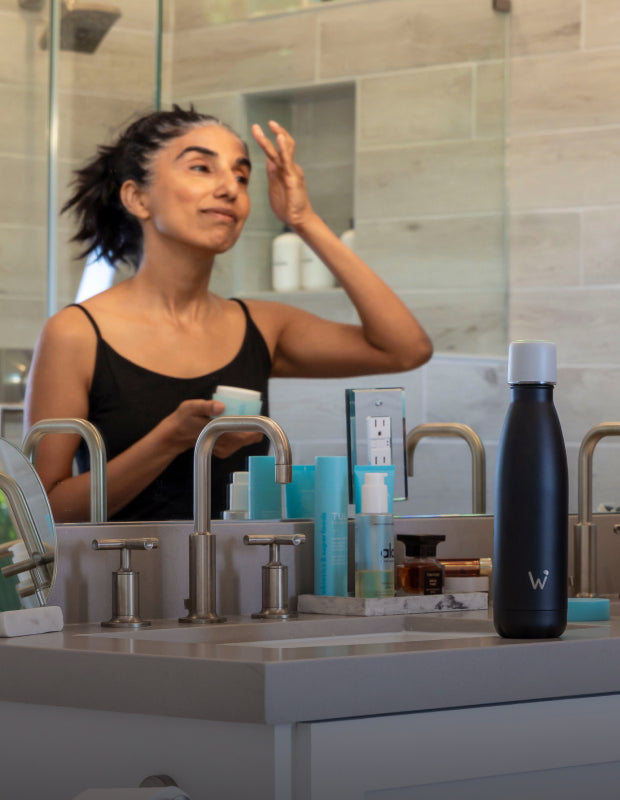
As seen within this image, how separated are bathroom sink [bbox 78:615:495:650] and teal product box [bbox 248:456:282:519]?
182mm

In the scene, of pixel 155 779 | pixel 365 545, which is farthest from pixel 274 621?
pixel 155 779

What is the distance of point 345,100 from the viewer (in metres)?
1.78

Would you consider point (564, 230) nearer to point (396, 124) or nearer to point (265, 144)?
point (396, 124)

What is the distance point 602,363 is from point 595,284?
130 mm

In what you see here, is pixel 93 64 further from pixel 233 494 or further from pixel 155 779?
pixel 155 779

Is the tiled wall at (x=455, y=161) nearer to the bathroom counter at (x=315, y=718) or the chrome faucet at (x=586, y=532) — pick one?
the chrome faucet at (x=586, y=532)

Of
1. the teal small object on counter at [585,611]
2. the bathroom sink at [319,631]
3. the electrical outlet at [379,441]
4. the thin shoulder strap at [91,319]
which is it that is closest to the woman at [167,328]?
the thin shoulder strap at [91,319]

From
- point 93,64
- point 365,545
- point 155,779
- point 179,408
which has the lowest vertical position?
point 155,779

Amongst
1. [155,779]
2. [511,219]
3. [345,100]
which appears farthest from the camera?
[511,219]

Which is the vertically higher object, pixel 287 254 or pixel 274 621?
pixel 287 254

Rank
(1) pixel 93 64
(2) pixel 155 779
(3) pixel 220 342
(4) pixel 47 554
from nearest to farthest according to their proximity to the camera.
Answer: (2) pixel 155 779, (4) pixel 47 554, (1) pixel 93 64, (3) pixel 220 342

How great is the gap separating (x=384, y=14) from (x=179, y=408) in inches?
28.1

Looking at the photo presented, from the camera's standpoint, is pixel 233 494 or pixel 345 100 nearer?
pixel 233 494

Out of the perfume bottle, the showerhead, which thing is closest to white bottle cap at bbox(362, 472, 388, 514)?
the perfume bottle
